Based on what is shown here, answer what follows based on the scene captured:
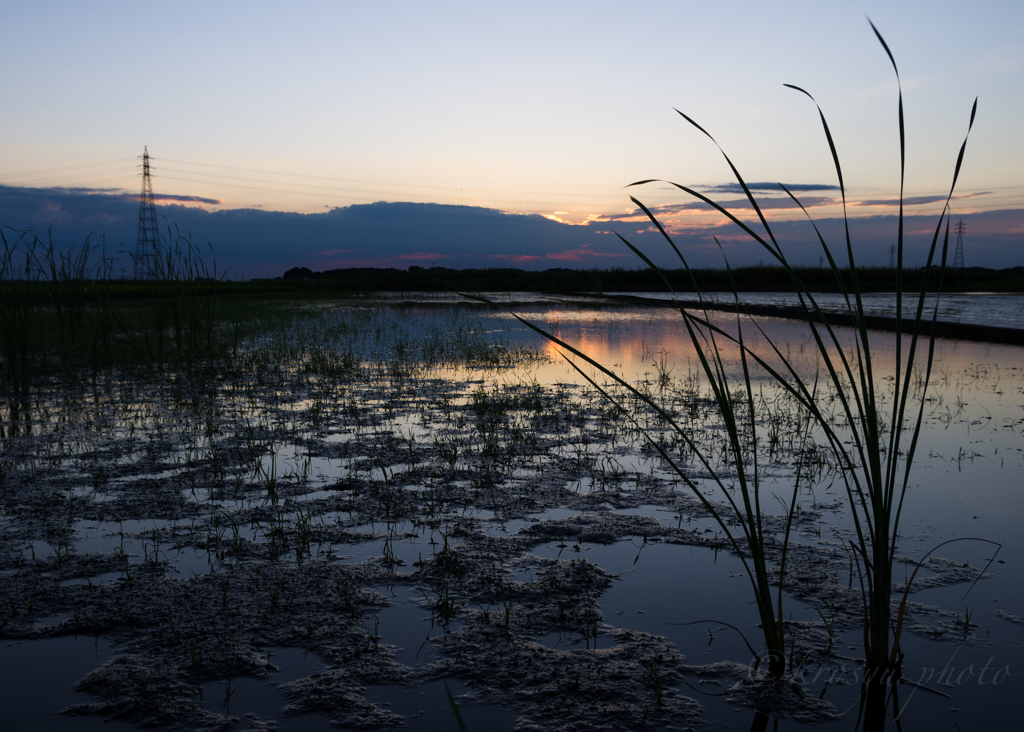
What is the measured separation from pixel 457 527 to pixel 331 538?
2.57 feet

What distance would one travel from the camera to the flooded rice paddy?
7.96 feet

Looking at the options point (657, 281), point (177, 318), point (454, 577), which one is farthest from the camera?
point (657, 281)

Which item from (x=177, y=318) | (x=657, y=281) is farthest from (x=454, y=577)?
(x=657, y=281)

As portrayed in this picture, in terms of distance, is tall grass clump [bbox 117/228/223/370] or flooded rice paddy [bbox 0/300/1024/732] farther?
tall grass clump [bbox 117/228/223/370]

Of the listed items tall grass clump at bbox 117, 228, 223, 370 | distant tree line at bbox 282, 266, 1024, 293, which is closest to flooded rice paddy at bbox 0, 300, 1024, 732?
tall grass clump at bbox 117, 228, 223, 370

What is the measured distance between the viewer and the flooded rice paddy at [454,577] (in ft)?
7.96

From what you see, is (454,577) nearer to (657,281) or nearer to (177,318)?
(177,318)

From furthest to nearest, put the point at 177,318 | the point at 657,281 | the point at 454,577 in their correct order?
the point at 657,281
the point at 177,318
the point at 454,577

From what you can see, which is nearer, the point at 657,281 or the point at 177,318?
the point at 177,318

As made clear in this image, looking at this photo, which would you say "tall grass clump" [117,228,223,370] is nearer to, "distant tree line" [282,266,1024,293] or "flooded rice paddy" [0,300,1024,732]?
"flooded rice paddy" [0,300,1024,732]

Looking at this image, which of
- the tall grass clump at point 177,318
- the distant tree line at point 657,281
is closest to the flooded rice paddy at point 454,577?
the tall grass clump at point 177,318

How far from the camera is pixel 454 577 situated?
3.40 m

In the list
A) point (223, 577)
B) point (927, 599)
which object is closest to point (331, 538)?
point (223, 577)

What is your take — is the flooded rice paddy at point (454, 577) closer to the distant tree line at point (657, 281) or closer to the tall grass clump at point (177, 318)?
the tall grass clump at point (177, 318)
